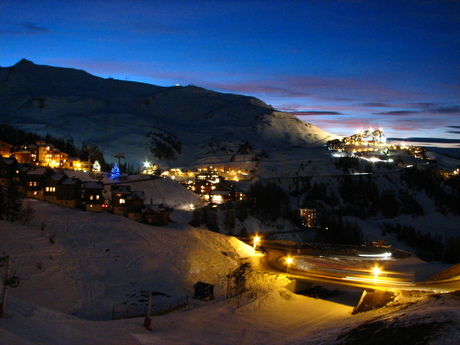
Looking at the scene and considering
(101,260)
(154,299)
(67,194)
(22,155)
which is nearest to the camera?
(154,299)

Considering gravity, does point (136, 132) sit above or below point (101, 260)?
above

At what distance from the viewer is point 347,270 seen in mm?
36500

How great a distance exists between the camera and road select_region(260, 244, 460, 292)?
29156mm

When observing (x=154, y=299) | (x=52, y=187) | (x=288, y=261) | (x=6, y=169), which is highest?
(x=6, y=169)

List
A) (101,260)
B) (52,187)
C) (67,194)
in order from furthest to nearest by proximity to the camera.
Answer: (52,187) < (67,194) < (101,260)

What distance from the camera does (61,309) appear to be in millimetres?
24938

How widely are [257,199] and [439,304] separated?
183ft

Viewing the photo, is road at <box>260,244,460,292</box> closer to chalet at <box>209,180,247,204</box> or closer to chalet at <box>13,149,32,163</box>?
chalet at <box>209,180,247,204</box>

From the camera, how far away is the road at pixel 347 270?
95.7 feet

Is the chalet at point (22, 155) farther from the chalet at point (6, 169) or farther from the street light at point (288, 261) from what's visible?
the street light at point (288, 261)

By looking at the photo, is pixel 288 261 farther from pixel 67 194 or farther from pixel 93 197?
pixel 67 194

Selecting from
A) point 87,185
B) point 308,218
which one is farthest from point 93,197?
point 308,218

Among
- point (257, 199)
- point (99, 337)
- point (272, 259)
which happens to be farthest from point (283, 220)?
point (99, 337)

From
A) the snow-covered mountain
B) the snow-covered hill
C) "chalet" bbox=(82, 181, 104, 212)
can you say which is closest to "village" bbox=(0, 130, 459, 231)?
"chalet" bbox=(82, 181, 104, 212)
